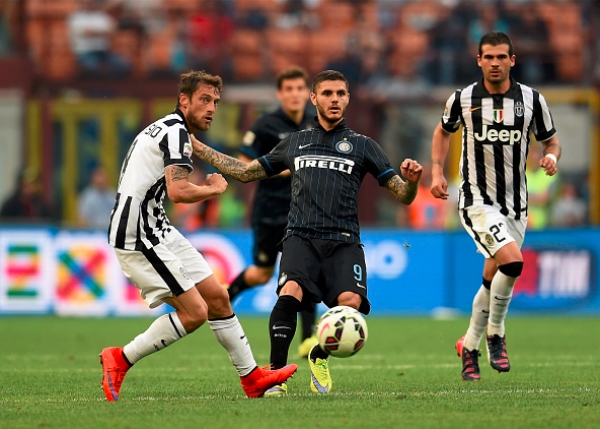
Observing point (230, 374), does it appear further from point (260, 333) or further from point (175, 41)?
point (175, 41)

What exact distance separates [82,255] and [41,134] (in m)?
5.04

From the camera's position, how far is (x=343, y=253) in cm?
727

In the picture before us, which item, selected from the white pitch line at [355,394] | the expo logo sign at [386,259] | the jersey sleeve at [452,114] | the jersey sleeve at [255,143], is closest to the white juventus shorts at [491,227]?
the jersey sleeve at [452,114]

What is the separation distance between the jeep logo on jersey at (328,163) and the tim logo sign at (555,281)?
28.4 feet

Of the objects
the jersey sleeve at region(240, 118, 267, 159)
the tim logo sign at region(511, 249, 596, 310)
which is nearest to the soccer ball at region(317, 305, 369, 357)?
the jersey sleeve at region(240, 118, 267, 159)

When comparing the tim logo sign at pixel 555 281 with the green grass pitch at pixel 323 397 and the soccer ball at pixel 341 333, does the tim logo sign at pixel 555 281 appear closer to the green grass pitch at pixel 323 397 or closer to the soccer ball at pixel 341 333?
the green grass pitch at pixel 323 397

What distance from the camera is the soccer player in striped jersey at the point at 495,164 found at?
26.3ft

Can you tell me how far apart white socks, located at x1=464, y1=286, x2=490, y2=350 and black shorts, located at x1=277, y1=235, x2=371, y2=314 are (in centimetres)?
133

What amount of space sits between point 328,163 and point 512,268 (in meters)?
1.61

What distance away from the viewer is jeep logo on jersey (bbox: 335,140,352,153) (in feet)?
24.4

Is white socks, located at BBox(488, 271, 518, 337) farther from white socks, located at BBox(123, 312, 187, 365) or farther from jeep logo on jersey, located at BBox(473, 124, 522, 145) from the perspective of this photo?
white socks, located at BBox(123, 312, 187, 365)

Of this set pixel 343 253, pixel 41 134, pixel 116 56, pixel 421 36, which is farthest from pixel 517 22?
pixel 343 253

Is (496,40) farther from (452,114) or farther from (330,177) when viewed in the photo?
(330,177)

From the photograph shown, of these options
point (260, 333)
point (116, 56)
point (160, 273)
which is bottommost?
point (260, 333)
